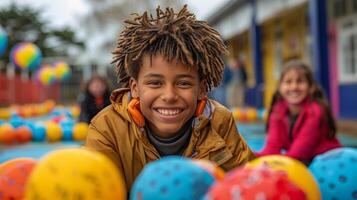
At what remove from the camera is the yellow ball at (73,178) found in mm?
1629

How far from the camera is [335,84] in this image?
43.9 feet

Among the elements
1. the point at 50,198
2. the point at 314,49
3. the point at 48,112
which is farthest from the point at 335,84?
the point at 50,198

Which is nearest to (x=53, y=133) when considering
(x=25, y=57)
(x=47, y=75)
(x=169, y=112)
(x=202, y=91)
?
(x=202, y=91)

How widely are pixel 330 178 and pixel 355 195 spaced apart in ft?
0.46

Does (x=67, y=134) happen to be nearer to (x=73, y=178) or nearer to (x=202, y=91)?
(x=202, y=91)

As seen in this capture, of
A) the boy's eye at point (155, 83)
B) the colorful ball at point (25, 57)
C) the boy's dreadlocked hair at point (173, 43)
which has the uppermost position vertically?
the colorful ball at point (25, 57)

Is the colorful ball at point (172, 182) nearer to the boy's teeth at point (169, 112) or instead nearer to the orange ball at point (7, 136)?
the boy's teeth at point (169, 112)

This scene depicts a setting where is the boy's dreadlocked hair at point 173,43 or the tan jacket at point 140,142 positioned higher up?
the boy's dreadlocked hair at point 173,43

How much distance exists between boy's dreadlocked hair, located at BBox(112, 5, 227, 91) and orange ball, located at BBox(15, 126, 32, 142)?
6.79 m

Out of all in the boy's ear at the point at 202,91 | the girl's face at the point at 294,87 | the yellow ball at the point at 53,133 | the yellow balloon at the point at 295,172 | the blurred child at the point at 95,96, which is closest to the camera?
the yellow balloon at the point at 295,172

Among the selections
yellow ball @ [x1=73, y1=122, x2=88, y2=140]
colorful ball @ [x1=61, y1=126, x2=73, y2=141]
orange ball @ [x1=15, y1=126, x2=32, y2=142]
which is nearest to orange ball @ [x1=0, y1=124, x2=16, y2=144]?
orange ball @ [x1=15, y1=126, x2=32, y2=142]

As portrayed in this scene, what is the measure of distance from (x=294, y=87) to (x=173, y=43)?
252 centimetres

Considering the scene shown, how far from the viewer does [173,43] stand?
2.43 metres

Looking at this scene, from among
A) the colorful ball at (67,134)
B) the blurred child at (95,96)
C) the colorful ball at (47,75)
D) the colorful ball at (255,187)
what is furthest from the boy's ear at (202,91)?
the colorful ball at (47,75)
